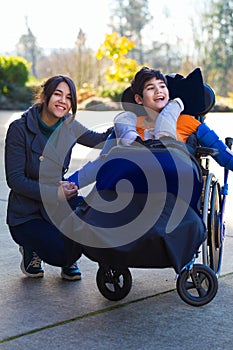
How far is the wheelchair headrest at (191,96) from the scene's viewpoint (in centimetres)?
377

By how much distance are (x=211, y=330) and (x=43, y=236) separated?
1042 mm

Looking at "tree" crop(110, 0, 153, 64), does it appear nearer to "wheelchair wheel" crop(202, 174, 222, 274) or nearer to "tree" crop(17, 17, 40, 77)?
"tree" crop(17, 17, 40, 77)

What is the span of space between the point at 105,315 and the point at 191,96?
1272mm

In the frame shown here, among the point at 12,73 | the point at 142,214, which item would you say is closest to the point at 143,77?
the point at 142,214

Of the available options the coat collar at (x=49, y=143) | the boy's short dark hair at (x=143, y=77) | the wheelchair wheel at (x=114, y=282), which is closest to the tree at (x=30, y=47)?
the coat collar at (x=49, y=143)

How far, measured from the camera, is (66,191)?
3.63 meters

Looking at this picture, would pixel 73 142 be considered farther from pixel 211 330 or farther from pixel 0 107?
pixel 0 107

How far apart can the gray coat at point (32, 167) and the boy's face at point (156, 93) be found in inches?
18.5

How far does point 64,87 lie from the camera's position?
12.1 feet

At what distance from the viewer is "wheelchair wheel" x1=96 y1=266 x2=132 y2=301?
11.5ft

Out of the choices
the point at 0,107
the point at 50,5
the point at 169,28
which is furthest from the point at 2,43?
the point at 0,107

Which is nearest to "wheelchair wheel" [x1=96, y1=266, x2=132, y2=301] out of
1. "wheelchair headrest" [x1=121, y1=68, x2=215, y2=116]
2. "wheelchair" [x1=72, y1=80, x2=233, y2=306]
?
"wheelchair" [x1=72, y1=80, x2=233, y2=306]

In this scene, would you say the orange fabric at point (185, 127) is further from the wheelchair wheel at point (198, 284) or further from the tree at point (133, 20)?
the tree at point (133, 20)

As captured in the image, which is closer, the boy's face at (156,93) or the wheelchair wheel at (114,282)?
the wheelchair wheel at (114,282)
